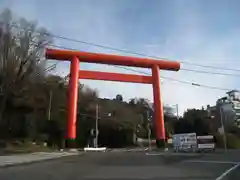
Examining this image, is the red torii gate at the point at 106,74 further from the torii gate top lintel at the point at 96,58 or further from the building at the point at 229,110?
the building at the point at 229,110

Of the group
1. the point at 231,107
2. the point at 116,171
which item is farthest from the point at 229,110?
the point at 116,171

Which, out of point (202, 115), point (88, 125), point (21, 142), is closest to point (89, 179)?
point (21, 142)

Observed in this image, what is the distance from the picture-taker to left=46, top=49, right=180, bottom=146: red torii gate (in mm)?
39750

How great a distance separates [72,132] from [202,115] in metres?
46.7

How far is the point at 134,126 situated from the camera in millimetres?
66688

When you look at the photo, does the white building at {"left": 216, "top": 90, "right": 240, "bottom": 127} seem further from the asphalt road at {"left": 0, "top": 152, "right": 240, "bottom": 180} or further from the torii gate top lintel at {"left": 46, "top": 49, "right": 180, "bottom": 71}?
the asphalt road at {"left": 0, "top": 152, "right": 240, "bottom": 180}

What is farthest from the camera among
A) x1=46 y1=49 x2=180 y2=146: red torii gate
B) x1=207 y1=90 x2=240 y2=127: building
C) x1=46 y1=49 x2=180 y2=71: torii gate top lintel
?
x1=207 y1=90 x2=240 y2=127: building

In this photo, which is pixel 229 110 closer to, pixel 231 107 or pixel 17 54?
pixel 231 107

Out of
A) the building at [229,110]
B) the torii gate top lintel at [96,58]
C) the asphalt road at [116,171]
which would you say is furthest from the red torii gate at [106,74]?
the building at [229,110]

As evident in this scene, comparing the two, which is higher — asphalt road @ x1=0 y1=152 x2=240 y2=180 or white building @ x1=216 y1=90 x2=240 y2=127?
white building @ x1=216 y1=90 x2=240 y2=127

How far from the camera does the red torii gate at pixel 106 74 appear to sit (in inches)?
1565

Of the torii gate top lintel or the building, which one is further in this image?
the building

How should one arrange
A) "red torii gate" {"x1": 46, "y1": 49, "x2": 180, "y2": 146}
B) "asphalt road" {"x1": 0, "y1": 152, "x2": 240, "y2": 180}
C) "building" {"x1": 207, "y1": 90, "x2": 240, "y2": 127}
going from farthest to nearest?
"building" {"x1": 207, "y1": 90, "x2": 240, "y2": 127}, "red torii gate" {"x1": 46, "y1": 49, "x2": 180, "y2": 146}, "asphalt road" {"x1": 0, "y1": 152, "x2": 240, "y2": 180}

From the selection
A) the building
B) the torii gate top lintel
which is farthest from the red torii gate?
the building
